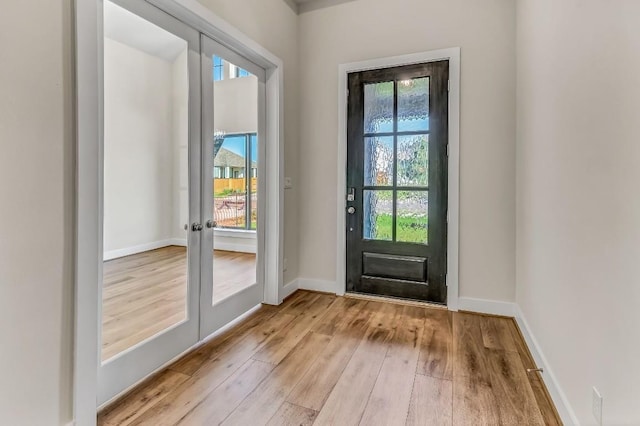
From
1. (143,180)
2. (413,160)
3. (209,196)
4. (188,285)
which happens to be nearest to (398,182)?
(413,160)

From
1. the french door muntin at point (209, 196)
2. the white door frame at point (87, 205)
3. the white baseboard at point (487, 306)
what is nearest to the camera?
the white door frame at point (87, 205)

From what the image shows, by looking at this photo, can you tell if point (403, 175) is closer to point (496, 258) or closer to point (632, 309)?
point (496, 258)

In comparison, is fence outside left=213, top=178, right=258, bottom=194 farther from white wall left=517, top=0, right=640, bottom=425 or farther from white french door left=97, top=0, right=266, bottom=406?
white wall left=517, top=0, right=640, bottom=425

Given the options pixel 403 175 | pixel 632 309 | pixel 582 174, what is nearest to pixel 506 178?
pixel 403 175

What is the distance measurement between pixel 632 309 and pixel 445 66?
8.50ft

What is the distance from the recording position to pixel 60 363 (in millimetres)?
1396

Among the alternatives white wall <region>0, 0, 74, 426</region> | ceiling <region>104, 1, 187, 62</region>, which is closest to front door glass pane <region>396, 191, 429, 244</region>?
ceiling <region>104, 1, 187, 62</region>

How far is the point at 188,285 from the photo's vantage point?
88.8 inches

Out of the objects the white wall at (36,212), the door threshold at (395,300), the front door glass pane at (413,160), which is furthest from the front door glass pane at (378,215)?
the white wall at (36,212)

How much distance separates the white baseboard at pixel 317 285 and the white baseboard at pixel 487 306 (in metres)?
1.24

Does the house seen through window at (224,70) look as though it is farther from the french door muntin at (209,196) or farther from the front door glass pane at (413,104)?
the front door glass pane at (413,104)

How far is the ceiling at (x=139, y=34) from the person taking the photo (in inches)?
67.5

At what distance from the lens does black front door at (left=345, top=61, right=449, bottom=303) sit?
10.1 feet

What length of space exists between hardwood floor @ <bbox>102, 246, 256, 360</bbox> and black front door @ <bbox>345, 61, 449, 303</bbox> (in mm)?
1546
